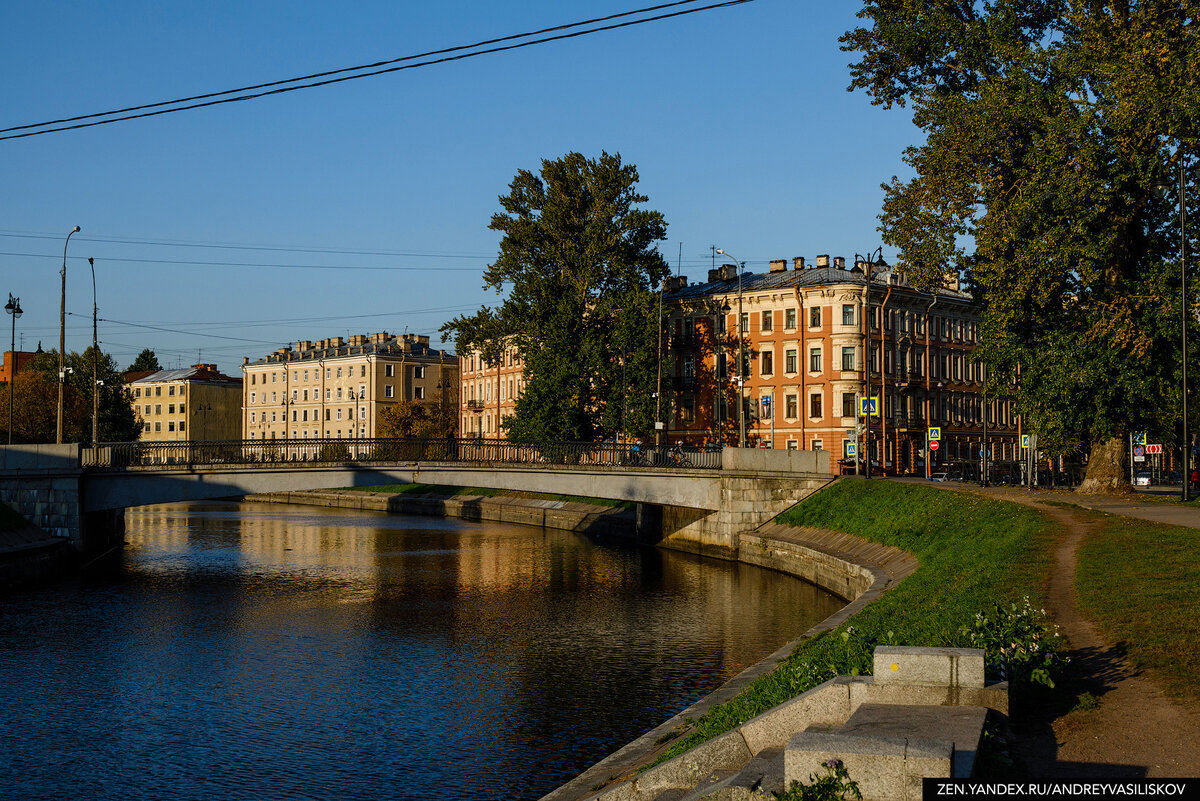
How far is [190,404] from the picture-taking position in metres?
167

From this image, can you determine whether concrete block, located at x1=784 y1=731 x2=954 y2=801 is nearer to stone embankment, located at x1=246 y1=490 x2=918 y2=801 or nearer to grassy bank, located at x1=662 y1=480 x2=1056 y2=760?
grassy bank, located at x1=662 y1=480 x2=1056 y2=760

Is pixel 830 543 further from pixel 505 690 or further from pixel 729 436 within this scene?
pixel 729 436

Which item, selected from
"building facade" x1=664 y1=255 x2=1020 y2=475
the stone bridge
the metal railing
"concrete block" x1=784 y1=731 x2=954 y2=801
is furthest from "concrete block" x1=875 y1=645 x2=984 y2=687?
"building facade" x1=664 y1=255 x2=1020 y2=475

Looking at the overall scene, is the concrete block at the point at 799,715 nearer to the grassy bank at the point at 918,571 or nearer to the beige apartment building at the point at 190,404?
the grassy bank at the point at 918,571

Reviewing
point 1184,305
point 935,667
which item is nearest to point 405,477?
point 1184,305

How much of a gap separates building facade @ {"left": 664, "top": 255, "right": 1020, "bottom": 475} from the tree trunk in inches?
1243

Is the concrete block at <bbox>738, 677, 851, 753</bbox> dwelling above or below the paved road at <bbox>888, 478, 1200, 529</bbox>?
below

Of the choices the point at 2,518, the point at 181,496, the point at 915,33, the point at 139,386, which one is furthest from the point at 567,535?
the point at 139,386

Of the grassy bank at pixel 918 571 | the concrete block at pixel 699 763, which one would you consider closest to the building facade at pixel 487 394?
the grassy bank at pixel 918 571

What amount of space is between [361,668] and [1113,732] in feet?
64.5

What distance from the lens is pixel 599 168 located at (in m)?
77.6

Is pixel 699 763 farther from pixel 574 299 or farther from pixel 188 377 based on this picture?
pixel 188 377

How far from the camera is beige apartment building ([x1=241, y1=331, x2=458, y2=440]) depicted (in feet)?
472

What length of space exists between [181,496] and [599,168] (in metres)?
37.1
